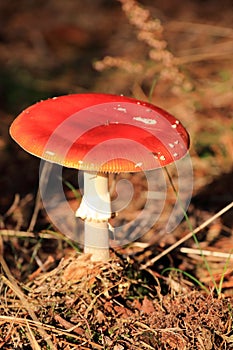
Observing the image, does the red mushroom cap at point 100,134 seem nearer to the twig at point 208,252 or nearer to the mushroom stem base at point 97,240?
the mushroom stem base at point 97,240

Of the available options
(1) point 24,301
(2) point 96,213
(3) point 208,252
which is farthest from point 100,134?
(3) point 208,252

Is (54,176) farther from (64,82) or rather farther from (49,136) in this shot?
(64,82)

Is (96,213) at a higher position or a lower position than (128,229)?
higher

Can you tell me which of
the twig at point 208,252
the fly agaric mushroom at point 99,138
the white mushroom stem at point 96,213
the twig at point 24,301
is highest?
the fly agaric mushroom at point 99,138

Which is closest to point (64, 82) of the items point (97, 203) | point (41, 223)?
point (41, 223)

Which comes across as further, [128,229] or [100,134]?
[128,229]

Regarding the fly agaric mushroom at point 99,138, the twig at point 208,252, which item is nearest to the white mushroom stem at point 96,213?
the fly agaric mushroom at point 99,138

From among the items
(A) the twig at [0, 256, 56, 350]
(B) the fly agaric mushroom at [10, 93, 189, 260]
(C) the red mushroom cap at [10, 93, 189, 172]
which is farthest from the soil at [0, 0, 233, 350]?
(C) the red mushroom cap at [10, 93, 189, 172]

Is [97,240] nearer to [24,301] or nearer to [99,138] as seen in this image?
[24,301]
